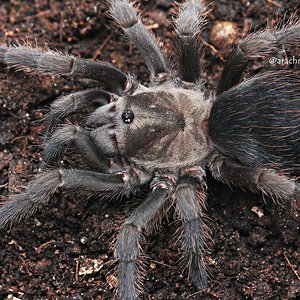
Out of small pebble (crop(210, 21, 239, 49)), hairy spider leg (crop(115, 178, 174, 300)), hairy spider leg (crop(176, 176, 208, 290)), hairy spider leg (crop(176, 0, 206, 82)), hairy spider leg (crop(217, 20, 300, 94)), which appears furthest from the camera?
small pebble (crop(210, 21, 239, 49))

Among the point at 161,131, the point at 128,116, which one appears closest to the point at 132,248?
the point at 161,131

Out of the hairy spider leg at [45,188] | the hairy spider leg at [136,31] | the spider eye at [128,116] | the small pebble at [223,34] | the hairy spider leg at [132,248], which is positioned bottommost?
the hairy spider leg at [132,248]

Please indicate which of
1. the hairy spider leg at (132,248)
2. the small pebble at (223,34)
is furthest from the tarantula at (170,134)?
the small pebble at (223,34)

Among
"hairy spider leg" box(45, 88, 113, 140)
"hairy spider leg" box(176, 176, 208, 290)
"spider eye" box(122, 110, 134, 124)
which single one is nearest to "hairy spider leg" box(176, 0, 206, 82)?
"spider eye" box(122, 110, 134, 124)

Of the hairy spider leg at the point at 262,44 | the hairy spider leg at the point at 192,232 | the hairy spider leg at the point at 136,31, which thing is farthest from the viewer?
the hairy spider leg at the point at 136,31

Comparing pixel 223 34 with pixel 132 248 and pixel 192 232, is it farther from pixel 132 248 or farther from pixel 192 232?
pixel 132 248

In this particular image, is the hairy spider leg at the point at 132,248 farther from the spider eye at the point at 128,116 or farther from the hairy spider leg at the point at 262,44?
the hairy spider leg at the point at 262,44

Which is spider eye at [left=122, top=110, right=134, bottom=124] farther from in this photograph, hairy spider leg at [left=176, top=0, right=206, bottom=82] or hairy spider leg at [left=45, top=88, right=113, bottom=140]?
hairy spider leg at [left=176, top=0, right=206, bottom=82]

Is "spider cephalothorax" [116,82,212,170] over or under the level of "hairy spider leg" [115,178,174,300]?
over
